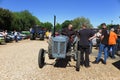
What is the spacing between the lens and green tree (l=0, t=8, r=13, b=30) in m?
66.3

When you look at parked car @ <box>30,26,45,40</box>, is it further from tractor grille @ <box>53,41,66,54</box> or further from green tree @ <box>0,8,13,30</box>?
tractor grille @ <box>53,41,66,54</box>

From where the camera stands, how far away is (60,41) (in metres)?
12.2

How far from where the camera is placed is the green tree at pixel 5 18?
66.3 meters

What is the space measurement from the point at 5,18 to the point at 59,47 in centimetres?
5734

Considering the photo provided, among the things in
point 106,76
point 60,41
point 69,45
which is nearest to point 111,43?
point 69,45

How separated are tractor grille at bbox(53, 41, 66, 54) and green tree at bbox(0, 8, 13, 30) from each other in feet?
179

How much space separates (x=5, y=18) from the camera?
222 ft

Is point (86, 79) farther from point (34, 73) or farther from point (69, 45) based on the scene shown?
point (69, 45)

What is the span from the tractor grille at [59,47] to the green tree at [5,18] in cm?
5469

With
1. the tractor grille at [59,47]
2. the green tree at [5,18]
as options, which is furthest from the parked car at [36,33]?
the tractor grille at [59,47]

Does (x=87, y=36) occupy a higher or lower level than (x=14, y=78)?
higher

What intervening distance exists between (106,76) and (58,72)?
184 centimetres

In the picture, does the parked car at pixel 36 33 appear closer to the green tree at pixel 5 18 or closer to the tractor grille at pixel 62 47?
the green tree at pixel 5 18

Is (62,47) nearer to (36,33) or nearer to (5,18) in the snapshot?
(36,33)
